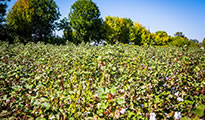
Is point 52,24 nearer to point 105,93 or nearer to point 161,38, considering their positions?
point 105,93

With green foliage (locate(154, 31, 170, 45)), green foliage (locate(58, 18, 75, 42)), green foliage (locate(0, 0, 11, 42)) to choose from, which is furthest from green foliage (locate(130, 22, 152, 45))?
green foliage (locate(0, 0, 11, 42))

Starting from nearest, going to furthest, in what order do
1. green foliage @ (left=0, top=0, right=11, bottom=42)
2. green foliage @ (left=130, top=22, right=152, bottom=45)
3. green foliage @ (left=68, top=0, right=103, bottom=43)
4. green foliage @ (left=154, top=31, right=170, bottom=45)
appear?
1. green foliage @ (left=0, top=0, right=11, bottom=42)
2. green foliage @ (left=68, top=0, right=103, bottom=43)
3. green foliage @ (left=130, top=22, right=152, bottom=45)
4. green foliage @ (left=154, top=31, right=170, bottom=45)

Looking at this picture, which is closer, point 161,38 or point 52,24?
point 52,24

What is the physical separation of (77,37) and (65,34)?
8.49ft

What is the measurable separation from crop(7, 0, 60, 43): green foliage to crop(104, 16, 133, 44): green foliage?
11.7m

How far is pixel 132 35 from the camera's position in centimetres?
3116

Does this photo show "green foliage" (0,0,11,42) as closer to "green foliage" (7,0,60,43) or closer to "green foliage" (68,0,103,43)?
"green foliage" (7,0,60,43)

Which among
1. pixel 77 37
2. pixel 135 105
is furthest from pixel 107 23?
pixel 135 105

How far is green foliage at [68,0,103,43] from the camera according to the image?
2375 cm

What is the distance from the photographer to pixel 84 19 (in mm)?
23891

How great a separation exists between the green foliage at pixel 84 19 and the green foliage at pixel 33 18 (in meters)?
3.52

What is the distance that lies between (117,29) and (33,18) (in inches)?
701

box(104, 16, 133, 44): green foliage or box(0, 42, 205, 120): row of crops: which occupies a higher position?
box(104, 16, 133, 44): green foliage

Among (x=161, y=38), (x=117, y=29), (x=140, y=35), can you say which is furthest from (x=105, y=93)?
(x=161, y=38)
